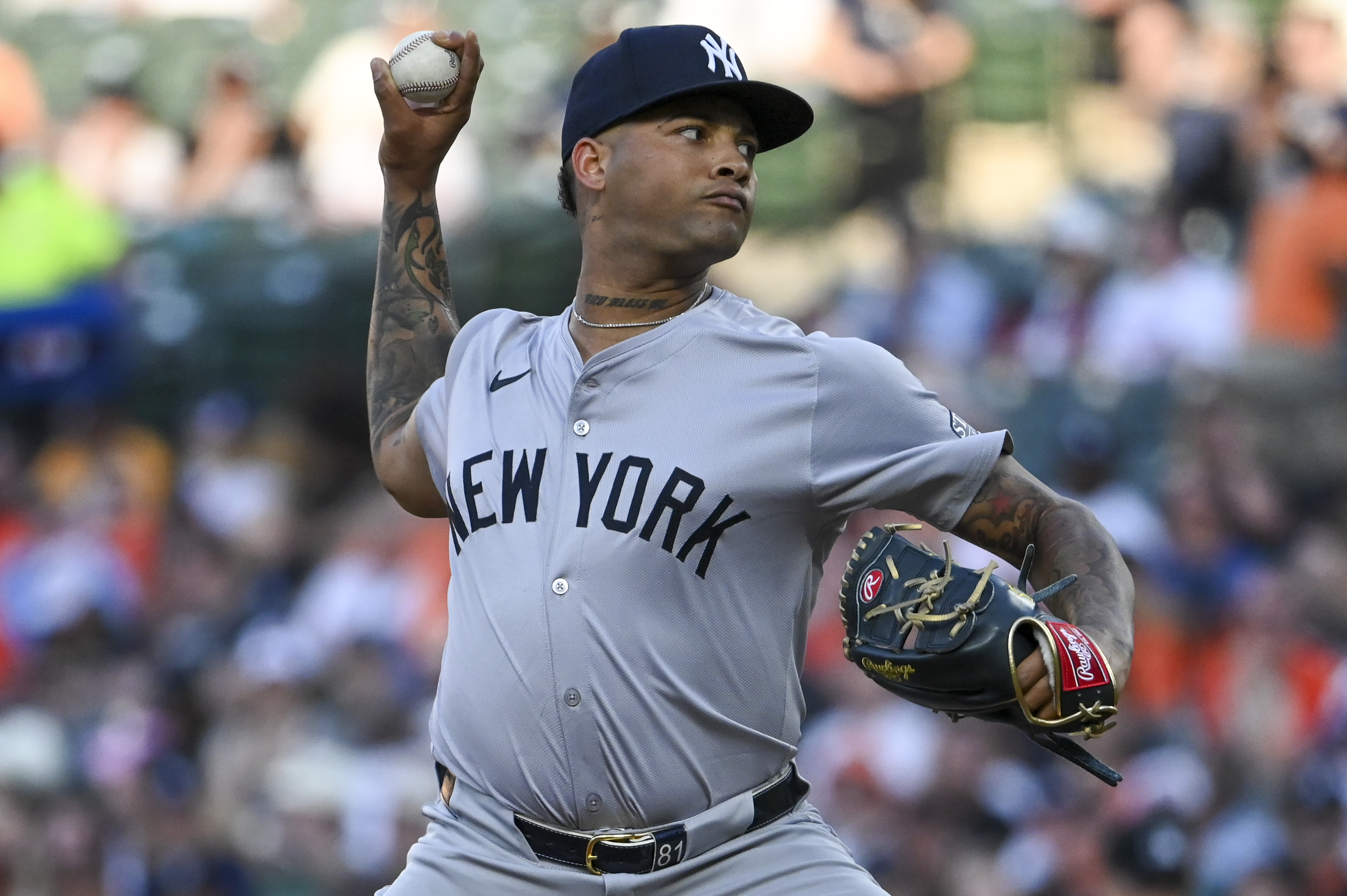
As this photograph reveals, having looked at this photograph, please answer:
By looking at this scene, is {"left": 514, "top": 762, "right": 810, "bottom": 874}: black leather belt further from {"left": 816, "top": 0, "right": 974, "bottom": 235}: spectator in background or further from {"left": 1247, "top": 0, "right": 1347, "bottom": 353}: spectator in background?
{"left": 816, "top": 0, "right": 974, "bottom": 235}: spectator in background

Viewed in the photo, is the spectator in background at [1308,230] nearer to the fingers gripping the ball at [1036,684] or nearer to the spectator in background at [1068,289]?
the spectator in background at [1068,289]

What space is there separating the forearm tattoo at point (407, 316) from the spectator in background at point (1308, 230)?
4570mm

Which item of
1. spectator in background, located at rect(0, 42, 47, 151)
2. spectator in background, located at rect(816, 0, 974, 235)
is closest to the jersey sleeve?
spectator in background, located at rect(816, 0, 974, 235)

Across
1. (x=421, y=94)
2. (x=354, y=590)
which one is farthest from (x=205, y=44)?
(x=421, y=94)

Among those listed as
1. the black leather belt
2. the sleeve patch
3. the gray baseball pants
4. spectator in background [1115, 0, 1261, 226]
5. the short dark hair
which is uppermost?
the short dark hair

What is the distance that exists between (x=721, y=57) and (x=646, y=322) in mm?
519

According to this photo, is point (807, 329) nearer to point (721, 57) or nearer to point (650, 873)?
point (721, 57)

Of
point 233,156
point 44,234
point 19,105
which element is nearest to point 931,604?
point 233,156

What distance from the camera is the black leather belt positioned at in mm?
2893

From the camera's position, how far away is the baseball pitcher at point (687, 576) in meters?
2.90

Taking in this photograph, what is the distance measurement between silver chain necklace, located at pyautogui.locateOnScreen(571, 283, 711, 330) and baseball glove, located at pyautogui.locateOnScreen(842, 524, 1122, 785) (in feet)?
2.09

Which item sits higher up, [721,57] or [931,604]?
[721,57]

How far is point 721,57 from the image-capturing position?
324 centimetres

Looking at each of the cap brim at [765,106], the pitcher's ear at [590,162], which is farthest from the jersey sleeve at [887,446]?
the pitcher's ear at [590,162]
